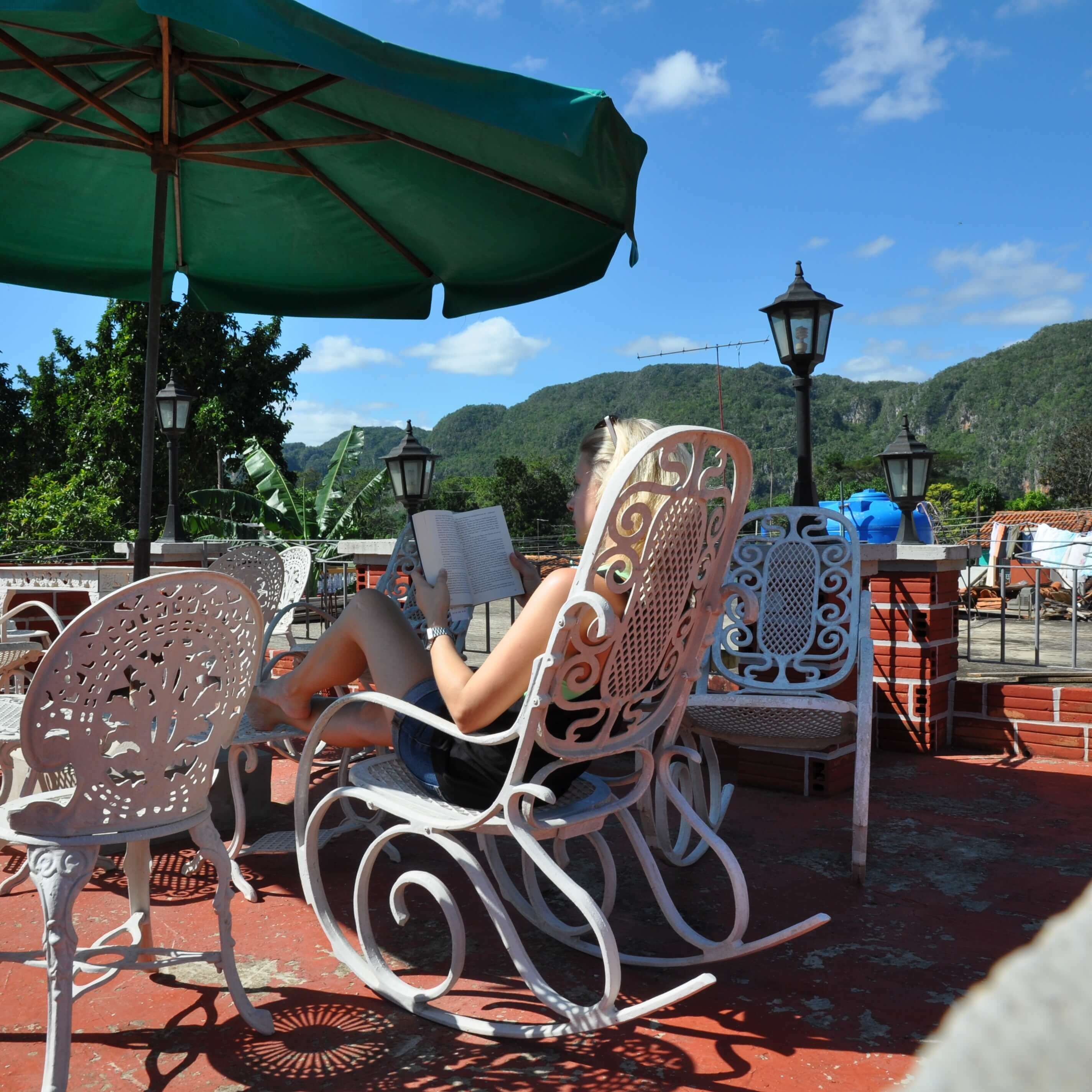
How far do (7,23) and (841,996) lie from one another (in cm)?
302

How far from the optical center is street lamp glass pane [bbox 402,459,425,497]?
7977mm

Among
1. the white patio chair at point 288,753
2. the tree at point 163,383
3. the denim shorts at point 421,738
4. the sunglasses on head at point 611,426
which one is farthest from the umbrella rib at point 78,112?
the tree at point 163,383

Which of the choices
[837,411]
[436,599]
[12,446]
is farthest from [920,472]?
[837,411]

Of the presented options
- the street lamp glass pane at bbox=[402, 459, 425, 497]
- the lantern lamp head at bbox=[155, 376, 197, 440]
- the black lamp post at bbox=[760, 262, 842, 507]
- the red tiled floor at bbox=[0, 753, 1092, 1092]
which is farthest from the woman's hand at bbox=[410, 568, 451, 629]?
the lantern lamp head at bbox=[155, 376, 197, 440]

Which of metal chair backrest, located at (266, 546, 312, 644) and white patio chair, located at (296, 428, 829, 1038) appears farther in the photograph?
metal chair backrest, located at (266, 546, 312, 644)

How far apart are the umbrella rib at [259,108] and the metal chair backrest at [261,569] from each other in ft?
5.49

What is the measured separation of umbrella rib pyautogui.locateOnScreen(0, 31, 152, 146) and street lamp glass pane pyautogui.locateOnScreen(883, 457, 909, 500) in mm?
4658

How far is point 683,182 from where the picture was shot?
987cm

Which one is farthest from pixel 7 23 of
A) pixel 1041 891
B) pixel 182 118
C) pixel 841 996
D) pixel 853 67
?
pixel 853 67

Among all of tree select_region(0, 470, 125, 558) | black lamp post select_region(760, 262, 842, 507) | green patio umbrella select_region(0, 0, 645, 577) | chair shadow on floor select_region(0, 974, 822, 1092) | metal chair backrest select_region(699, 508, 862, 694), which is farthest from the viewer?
tree select_region(0, 470, 125, 558)

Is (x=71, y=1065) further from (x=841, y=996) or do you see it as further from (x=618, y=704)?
(x=841, y=996)

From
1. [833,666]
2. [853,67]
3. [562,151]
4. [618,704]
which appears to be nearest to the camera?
[618,704]

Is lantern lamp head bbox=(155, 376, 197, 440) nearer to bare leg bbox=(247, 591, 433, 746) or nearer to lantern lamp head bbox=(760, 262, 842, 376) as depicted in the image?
lantern lamp head bbox=(760, 262, 842, 376)

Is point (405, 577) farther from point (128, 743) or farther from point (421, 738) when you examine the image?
point (128, 743)
